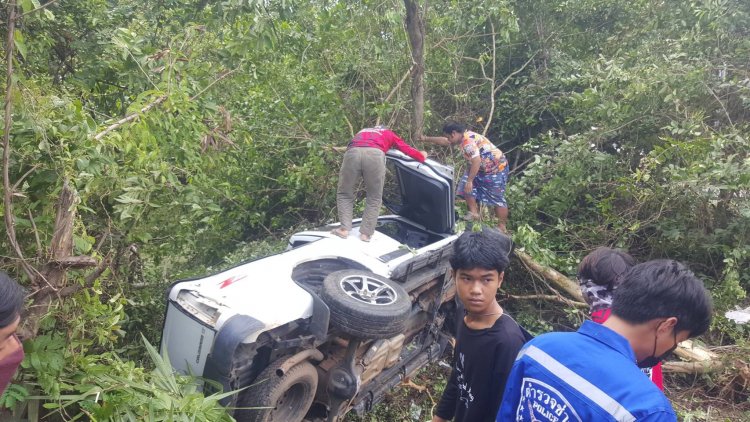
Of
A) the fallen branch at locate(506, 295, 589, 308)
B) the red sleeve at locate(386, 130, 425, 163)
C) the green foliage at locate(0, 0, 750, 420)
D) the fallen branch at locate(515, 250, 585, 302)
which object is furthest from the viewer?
the fallen branch at locate(515, 250, 585, 302)

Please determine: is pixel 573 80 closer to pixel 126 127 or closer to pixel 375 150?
pixel 375 150

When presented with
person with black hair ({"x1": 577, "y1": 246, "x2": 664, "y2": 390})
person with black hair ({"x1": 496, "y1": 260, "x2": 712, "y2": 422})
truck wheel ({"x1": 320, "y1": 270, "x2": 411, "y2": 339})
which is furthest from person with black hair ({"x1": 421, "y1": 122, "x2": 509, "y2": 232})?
person with black hair ({"x1": 496, "y1": 260, "x2": 712, "y2": 422})

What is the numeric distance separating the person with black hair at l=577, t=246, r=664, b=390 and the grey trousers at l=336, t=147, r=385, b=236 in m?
2.75

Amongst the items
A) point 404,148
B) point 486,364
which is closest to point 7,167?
point 486,364

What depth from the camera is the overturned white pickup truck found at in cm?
331

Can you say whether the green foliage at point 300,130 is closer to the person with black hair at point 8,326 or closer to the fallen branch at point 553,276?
the fallen branch at point 553,276

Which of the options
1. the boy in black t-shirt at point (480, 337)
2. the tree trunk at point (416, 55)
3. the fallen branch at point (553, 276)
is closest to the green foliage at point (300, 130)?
the fallen branch at point (553, 276)

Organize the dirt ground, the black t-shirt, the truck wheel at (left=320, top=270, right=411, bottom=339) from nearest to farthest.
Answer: the black t-shirt → the truck wheel at (left=320, top=270, right=411, bottom=339) → the dirt ground

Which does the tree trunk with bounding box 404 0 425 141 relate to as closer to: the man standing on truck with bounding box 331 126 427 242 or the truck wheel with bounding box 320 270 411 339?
the man standing on truck with bounding box 331 126 427 242

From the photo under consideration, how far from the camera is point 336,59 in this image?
7148 millimetres

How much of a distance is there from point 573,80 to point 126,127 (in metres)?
5.98

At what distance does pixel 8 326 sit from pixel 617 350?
208 cm

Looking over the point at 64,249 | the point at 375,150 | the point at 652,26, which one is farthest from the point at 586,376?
the point at 652,26

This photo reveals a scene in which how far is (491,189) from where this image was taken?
675 centimetres
